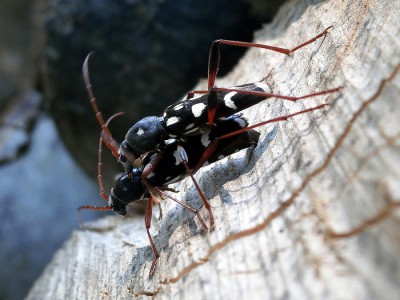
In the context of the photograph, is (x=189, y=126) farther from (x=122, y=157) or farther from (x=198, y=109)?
(x=122, y=157)

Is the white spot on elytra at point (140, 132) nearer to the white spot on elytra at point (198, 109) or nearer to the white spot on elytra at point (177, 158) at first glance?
the white spot on elytra at point (177, 158)

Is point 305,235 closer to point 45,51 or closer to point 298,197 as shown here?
point 298,197

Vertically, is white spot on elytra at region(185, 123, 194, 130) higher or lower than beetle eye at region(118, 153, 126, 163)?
lower

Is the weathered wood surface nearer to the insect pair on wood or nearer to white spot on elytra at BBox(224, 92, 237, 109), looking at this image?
the insect pair on wood

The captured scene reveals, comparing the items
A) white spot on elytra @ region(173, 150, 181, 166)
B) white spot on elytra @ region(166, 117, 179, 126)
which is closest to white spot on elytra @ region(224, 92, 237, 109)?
white spot on elytra @ region(166, 117, 179, 126)

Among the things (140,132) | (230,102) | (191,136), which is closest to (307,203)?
(230,102)

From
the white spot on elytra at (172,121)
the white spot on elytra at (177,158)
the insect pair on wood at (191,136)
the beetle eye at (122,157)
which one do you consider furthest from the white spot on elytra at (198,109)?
the beetle eye at (122,157)
